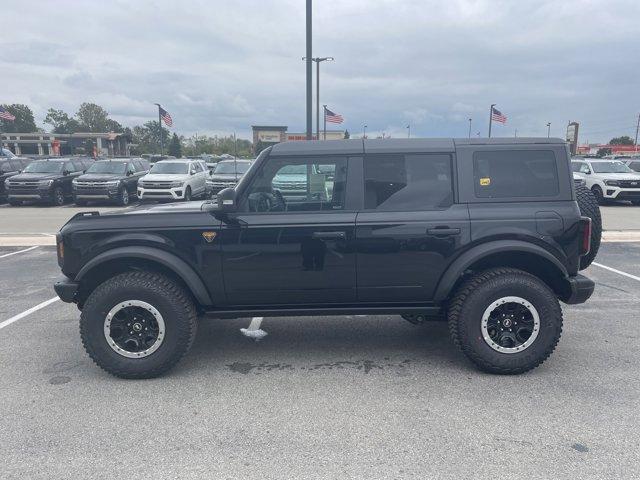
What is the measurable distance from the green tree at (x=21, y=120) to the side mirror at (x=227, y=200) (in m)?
114

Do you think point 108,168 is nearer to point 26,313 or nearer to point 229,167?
point 229,167

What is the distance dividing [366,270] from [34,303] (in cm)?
447

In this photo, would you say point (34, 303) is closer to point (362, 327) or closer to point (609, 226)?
point (362, 327)

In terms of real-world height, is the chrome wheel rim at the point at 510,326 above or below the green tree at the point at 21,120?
below

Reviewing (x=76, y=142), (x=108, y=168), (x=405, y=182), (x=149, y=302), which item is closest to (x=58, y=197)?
(x=108, y=168)

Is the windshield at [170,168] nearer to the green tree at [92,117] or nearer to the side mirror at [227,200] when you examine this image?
the side mirror at [227,200]

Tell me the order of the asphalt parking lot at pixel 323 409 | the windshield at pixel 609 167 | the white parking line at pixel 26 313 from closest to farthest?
the asphalt parking lot at pixel 323 409
the white parking line at pixel 26 313
the windshield at pixel 609 167

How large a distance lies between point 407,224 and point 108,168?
1705 centimetres

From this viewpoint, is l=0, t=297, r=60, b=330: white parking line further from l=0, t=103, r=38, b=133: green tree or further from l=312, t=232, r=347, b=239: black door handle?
l=0, t=103, r=38, b=133: green tree

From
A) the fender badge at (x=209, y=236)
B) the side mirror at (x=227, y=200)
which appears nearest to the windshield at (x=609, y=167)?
the side mirror at (x=227, y=200)

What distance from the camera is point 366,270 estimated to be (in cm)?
400

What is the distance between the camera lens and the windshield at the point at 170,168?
59.5 ft

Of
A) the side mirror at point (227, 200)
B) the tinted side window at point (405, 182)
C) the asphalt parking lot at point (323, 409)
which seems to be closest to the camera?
the asphalt parking lot at point (323, 409)

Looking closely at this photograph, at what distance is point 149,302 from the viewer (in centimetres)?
392
